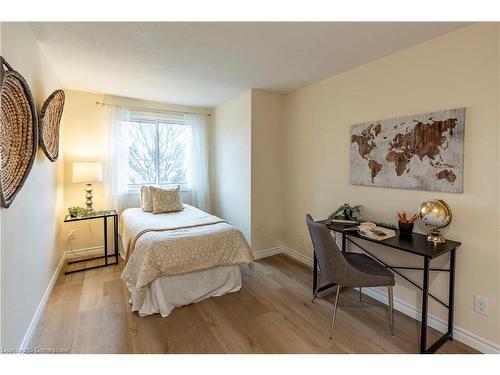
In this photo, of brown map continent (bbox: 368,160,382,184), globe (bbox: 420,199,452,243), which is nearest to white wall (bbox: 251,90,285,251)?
brown map continent (bbox: 368,160,382,184)

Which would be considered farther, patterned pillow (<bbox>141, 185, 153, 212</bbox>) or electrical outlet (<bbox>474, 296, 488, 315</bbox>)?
patterned pillow (<bbox>141, 185, 153, 212</bbox>)

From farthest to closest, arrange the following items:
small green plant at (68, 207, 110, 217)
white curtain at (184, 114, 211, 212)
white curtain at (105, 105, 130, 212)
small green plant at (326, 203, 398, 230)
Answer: white curtain at (184, 114, 211, 212), white curtain at (105, 105, 130, 212), small green plant at (68, 207, 110, 217), small green plant at (326, 203, 398, 230)

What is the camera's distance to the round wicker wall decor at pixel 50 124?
206cm

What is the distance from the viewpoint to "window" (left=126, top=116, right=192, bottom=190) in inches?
153

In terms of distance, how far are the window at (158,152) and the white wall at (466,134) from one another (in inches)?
89.4

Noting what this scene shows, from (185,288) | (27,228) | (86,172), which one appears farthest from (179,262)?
(86,172)

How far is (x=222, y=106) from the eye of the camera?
4027 millimetres

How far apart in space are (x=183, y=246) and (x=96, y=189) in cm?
212

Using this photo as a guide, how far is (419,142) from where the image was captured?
2049 mm

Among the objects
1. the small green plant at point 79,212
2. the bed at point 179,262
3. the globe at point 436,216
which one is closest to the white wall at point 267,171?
the bed at point 179,262

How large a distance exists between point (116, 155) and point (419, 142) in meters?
3.68

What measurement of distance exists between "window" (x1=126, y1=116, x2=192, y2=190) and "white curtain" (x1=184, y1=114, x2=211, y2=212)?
0.11 metres

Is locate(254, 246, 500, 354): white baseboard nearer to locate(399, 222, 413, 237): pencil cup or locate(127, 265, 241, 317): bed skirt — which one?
locate(399, 222, 413, 237): pencil cup
